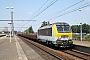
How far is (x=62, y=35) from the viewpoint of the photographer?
71.2 feet

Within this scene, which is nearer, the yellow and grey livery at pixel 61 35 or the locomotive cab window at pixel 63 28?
the yellow and grey livery at pixel 61 35

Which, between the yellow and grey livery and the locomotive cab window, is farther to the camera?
the locomotive cab window

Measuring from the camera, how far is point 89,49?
58.0 feet

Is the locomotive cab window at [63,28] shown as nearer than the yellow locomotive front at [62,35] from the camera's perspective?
No

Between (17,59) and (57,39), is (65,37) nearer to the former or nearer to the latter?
(57,39)

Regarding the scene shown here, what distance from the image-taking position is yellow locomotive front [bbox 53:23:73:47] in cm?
2144

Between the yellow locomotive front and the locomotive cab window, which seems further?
the locomotive cab window

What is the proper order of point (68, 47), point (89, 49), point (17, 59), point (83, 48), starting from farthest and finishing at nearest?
point (68, 47)
point (83, 48)
point (89, 49)
point (17, 59)

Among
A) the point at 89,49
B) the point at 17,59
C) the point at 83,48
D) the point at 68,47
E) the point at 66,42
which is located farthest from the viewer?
the point at 68,47

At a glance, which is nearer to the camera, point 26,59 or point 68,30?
point 26,59

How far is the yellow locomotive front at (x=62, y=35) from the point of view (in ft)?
70.3

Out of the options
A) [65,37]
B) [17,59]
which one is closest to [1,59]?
[17,59]

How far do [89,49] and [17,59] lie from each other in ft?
23.6

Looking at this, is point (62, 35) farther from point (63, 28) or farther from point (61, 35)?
point (63, 28)
